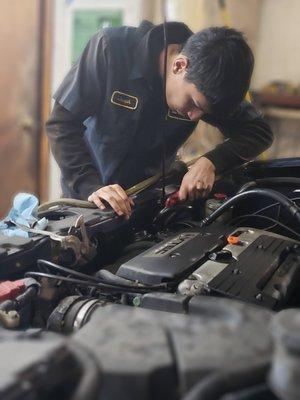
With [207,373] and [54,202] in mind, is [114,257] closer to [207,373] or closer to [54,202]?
[54,202]

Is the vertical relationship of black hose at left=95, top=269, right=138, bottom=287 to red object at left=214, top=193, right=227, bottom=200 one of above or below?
below

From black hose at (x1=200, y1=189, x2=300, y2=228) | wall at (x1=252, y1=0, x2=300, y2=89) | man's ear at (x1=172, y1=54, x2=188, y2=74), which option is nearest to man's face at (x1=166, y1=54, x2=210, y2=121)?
man's ear at (x1=172, y1=54, x2=188, y2=74)

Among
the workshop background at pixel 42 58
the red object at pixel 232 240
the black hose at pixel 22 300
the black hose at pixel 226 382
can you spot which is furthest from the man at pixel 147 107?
the workshop background at pixel 42 58

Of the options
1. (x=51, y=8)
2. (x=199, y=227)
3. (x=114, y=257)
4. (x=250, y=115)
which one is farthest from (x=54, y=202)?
(x=51, y=8)

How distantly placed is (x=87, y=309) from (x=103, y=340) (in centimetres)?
24

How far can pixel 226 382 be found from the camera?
1.41ft

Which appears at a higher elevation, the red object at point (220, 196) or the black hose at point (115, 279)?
the red object at point (220, 196)

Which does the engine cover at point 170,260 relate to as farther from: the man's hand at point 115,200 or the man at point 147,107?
the man at point 147,107

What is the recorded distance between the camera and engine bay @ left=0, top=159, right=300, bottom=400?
17.3 inches

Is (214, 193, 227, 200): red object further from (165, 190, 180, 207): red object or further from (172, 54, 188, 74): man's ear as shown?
(172, 54, 188, 74): man's ear

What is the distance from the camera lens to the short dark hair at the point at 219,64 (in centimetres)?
121

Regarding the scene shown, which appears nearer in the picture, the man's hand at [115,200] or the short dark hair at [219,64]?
the man's hand at [115,200]

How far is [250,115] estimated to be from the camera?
5.26 ft

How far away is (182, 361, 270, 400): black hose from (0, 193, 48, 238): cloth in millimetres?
501
